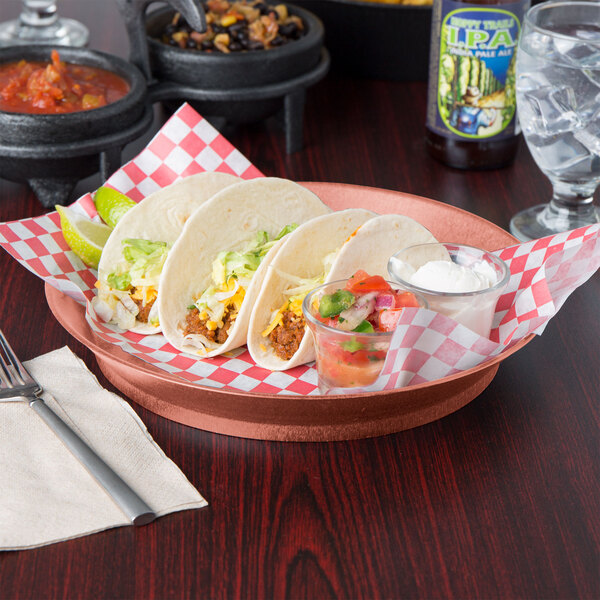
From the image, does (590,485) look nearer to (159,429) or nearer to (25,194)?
(159,429)

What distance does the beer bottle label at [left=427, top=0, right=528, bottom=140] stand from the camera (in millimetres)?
2098

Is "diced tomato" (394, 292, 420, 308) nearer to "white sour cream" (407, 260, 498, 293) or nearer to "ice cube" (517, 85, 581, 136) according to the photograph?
"white sour cream" (407, 260, 498, 293)

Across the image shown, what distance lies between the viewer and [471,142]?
2432mm

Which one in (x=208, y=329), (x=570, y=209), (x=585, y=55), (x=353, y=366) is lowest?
(x=570, y=209)

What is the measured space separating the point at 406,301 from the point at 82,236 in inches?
27.3

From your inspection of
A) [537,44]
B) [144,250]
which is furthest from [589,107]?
[144,250]

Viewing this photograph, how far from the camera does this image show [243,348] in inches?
63.1

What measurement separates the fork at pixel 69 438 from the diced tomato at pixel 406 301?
19.2 inches

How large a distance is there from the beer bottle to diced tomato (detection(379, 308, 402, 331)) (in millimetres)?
1035

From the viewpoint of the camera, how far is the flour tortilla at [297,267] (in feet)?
5.04

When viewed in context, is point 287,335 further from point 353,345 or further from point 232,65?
point 232,65

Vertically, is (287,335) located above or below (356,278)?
below

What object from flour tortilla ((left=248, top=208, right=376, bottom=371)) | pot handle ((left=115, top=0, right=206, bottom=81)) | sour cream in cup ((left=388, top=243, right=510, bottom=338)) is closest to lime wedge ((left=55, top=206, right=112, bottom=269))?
flour tortilla ((left=248, top=208, right=376, bottom=371))

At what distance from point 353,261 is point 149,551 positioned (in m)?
0.64
